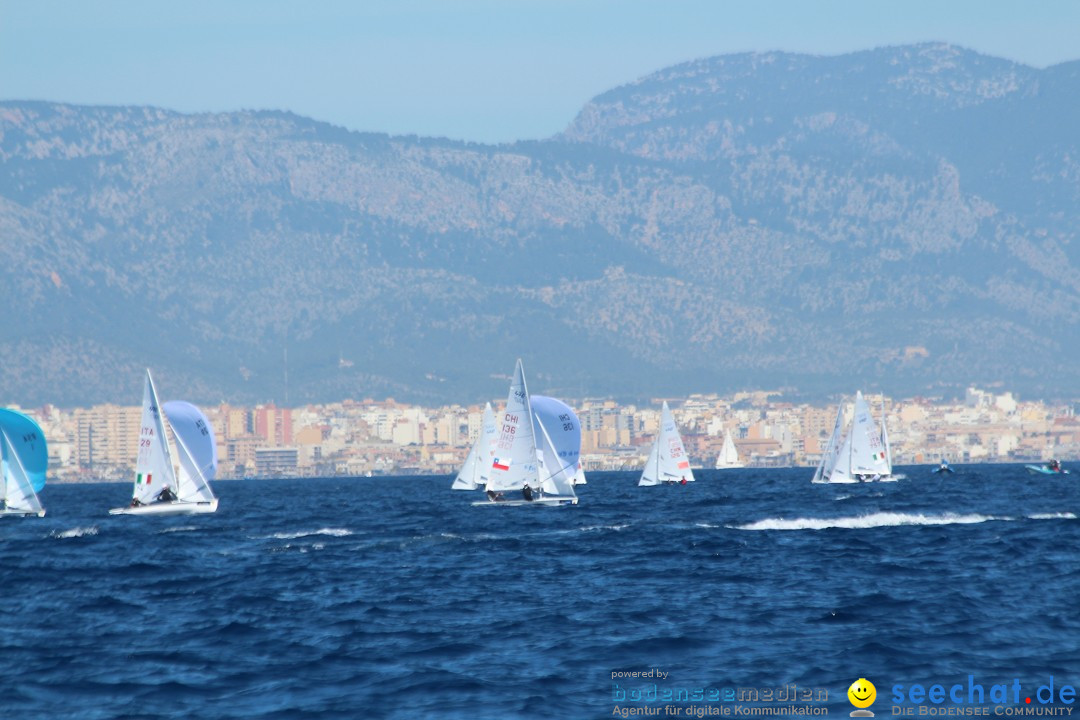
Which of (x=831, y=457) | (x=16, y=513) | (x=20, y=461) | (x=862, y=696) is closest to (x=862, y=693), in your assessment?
(x=862, y=696)

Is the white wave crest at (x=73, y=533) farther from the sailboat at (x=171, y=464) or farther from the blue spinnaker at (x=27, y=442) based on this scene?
the sailboat at (x=171, y=464)

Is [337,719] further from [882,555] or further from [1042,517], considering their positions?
[1042,517]

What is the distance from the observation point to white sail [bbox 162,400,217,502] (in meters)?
80.9

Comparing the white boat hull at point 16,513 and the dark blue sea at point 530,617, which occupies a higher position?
the white boat hull at point 16,513

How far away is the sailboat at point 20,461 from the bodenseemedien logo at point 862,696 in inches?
2117

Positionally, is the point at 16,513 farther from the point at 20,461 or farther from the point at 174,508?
the point at 174,508

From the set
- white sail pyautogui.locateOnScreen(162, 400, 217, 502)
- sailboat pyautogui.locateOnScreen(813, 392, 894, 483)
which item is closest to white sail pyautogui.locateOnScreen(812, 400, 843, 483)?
sailboat pyautogui.locateOnScreen(813, 392, 894, 483)

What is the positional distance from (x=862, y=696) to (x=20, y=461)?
57620 millimetres

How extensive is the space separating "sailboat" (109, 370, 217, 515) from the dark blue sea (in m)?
12.7

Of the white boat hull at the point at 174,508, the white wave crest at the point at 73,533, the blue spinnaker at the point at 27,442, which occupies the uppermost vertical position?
the blue spinnaker at the point at 27,442

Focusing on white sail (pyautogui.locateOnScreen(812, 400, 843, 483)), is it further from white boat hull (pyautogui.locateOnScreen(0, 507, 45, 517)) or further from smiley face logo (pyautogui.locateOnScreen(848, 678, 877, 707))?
smiley face logo (pyautogui.locateOnScreen(848, 678, 877, 707))

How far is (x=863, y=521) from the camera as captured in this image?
216 feet

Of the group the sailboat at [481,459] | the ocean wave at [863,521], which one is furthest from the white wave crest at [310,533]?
the sailboat at [481,459]

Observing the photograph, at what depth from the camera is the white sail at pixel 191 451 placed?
8088 cm
